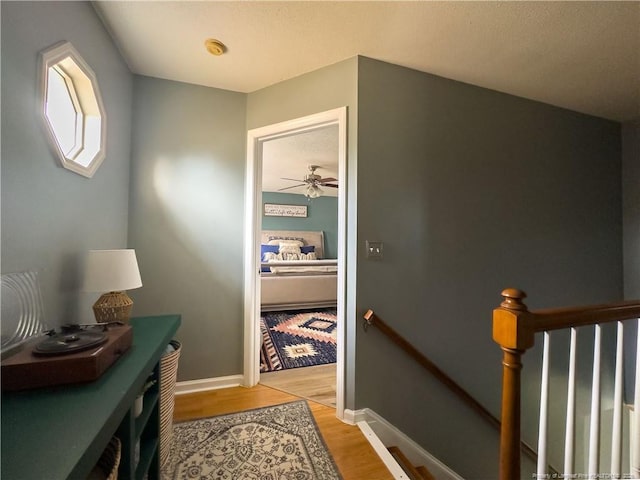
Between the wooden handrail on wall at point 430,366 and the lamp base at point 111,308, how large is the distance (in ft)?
4.47

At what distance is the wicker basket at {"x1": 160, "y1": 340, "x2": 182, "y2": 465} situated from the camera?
1.34m

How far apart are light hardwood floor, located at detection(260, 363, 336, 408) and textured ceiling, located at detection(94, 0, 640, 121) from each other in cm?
245

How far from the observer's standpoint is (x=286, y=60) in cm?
177

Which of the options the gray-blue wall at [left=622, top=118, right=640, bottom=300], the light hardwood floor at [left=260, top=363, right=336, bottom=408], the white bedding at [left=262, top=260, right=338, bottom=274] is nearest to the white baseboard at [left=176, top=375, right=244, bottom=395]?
the light hardwood floor at [left=260, top=363, right=336, bottom=408]

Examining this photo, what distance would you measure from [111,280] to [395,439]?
195cm

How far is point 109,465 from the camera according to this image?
75cm

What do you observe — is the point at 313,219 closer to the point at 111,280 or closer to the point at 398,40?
the point at 398,40

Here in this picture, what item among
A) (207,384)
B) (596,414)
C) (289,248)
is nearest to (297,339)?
(207,384)

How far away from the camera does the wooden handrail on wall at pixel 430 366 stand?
5.55 ft

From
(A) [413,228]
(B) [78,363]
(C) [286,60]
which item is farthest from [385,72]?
(B) [78,363]

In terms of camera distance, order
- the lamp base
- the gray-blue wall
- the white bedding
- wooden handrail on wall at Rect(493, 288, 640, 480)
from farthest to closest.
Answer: the white bedding
the gray-blue wall
the lamp base
wooden handrail on wall at Rect(493, 288, 640, 480)

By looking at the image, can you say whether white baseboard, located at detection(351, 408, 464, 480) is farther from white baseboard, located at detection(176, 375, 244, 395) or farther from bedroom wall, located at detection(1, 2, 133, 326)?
bedroom wall, located at detection(1, 2, 133, 326)

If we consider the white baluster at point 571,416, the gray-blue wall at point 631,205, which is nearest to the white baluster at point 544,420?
the white baluster at point 571,416

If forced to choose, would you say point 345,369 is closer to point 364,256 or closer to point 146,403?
point 364,256
